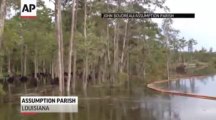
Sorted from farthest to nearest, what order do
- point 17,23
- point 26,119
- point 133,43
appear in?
point 133,43
point 17,23
point 26,119

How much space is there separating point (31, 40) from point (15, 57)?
6.76m

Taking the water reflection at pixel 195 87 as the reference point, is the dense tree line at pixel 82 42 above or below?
above

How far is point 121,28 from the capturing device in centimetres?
5325

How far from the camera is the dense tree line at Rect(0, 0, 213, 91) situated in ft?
102

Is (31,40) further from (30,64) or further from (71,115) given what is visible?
(71,115)

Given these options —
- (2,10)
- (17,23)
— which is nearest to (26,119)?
(2,10)

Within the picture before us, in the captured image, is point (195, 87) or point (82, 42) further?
point (195, 87)

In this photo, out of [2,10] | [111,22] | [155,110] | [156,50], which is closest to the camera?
[2,10]

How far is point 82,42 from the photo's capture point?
3400 cm

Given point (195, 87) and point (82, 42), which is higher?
point (82, 42)

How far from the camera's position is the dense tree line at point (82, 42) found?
102ft

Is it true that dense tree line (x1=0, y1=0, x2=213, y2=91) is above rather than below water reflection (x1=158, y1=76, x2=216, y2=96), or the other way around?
above

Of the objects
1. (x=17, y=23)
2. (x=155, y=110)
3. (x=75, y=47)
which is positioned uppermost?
(x=17, y=23)

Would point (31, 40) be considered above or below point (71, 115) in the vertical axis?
above
